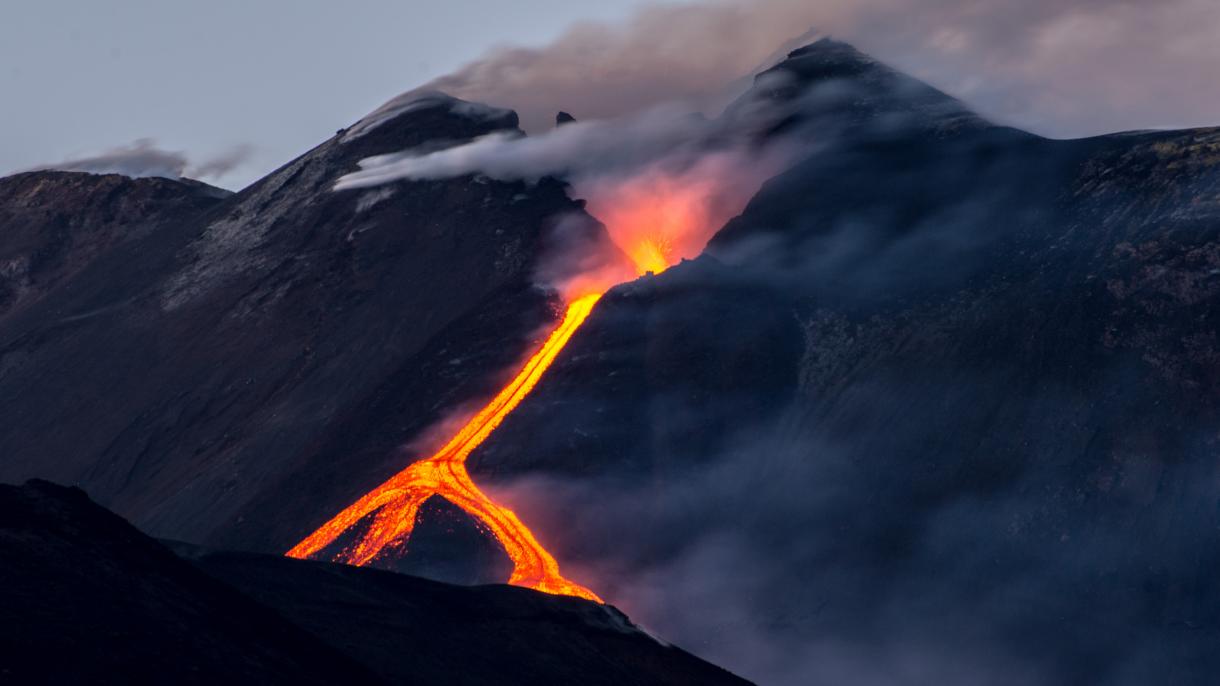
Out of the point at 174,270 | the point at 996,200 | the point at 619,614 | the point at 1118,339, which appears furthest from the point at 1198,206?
the point at 174,270

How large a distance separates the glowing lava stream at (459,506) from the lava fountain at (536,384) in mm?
30

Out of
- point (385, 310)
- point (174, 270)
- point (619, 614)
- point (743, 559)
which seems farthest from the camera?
point (174, 270)

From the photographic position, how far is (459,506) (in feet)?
175

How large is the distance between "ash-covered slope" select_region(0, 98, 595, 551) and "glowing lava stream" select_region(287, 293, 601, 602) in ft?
3.68

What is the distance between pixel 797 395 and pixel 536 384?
8.69m

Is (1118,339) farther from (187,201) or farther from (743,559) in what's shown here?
(187,201)

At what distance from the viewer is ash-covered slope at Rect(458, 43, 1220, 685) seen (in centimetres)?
4772

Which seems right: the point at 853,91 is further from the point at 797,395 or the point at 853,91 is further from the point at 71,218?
the point at 71,218

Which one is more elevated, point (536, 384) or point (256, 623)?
point (536, 384)

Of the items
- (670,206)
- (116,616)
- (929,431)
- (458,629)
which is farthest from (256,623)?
(670,206)

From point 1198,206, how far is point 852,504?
45.2 ft

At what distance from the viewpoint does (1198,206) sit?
5472 centimetres

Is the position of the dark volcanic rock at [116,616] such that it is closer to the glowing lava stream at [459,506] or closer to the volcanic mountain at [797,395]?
the glowing lava stream at [459,506]

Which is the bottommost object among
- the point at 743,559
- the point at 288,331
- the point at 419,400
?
the point at 743,559
